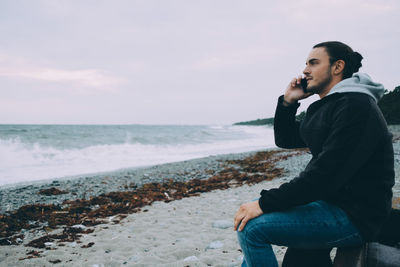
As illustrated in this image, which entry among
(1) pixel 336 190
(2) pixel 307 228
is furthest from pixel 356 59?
(2) pixel 307 228

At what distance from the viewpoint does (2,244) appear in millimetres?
5234

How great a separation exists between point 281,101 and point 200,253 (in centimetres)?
247

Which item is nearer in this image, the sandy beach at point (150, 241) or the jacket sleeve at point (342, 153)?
the jacket sleeve at point (342, 153)

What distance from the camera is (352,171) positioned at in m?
1.97

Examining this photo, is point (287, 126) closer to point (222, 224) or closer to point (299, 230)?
point (299, 230)

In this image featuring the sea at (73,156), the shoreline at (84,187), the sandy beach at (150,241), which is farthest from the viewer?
the sea at (73,156)

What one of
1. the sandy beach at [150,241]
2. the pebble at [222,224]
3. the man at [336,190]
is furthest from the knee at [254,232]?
the pebble at [222,224]

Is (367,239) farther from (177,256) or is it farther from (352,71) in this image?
(177,256)

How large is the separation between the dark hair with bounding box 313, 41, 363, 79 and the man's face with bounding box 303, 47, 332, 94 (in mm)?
46

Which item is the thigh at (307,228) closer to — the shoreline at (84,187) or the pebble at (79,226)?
the pebble at (79,226)

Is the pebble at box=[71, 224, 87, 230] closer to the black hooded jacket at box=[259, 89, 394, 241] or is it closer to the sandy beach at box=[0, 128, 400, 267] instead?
the sandy beach at box=[0, 128, 400, 267]

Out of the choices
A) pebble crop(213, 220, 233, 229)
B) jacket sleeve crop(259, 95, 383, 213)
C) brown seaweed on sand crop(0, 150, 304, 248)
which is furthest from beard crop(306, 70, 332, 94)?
brown seaweed on sand crop(0, 150, 304, 248)

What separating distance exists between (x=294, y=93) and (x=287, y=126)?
13.8 inches

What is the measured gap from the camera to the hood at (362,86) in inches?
85.0
